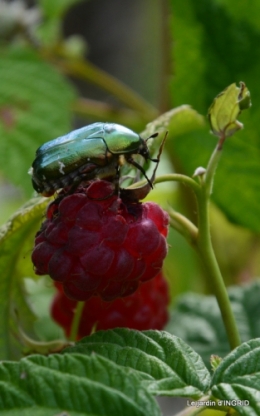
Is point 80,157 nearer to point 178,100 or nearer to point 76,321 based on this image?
point 76,321

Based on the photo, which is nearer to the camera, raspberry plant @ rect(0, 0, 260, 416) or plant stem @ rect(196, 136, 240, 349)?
raspberry plant @ rect(0, 0, 260, 416)

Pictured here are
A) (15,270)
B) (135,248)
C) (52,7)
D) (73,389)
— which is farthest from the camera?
(52,7)

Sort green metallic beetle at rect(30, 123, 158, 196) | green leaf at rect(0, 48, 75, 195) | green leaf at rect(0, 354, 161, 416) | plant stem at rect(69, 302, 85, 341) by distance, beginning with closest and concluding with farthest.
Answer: green leaf at rect(0, 354, 161, 416)
green metallic beetle at rect(30, 123, 158, 196)
plant stem at rect(69, 302, 85, 341)
green leaf at rect(0, 48, 75, 195)

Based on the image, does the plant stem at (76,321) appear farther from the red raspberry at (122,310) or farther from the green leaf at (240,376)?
the green leaf at (240,376)

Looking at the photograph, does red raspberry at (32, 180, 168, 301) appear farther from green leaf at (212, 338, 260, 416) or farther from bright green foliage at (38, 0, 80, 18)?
bright green foliage at (38, 0, 80, 18)

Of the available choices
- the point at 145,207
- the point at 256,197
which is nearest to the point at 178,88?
the point at 256,197

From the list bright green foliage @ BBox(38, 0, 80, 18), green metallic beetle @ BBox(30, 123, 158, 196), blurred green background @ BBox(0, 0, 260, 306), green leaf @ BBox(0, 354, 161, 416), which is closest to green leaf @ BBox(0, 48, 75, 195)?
blurred green background @ BBox(0, 0, 260, 306)

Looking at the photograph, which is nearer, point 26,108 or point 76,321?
point 76,321

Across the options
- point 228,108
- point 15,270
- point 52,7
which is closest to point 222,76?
point 228,108
